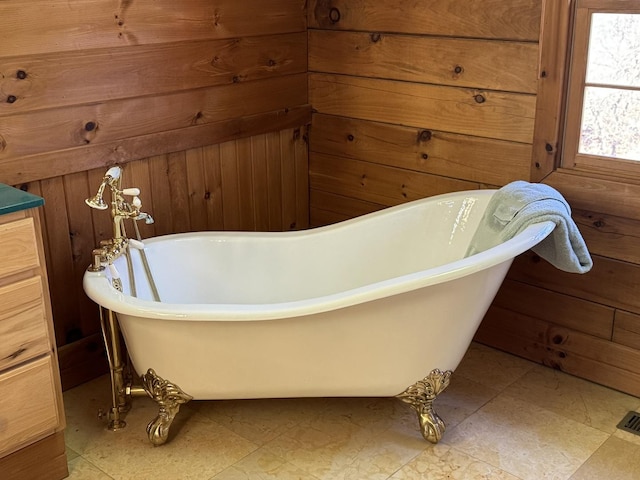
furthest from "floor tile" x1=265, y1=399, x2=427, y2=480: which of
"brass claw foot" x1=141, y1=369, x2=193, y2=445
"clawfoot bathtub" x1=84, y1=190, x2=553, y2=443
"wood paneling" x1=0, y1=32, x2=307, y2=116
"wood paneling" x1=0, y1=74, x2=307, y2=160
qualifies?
"wood paneling" x1=0, y1=32, x2=307, y2=116

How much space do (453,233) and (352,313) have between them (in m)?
0.69

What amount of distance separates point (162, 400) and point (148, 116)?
992 mm

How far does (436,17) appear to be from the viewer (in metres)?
2.74

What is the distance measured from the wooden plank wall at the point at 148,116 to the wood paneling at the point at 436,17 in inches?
6.6

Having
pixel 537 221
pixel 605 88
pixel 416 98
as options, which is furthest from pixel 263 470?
pixel 605 88

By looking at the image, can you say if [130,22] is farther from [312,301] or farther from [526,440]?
[526,440]

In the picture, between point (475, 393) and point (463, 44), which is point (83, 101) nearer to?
point (463, 44)

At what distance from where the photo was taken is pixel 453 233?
2.64m

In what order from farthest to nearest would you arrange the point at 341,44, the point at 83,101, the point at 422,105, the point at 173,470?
the point at 341,44
the point at 422,105
the point at 83,101
the point at 173,470

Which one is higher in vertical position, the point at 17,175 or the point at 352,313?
the point at 17,175

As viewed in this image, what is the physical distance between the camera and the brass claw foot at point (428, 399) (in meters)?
2.31

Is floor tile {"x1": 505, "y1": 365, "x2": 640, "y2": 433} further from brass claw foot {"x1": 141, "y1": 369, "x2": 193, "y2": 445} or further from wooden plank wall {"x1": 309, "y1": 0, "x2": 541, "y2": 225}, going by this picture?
brass claw foot {"x1": 141, "y1": 369, "x2": 193, "y2": 445}

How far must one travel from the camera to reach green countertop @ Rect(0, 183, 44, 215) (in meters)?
1.90

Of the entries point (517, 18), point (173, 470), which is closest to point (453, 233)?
point (517, 18)
